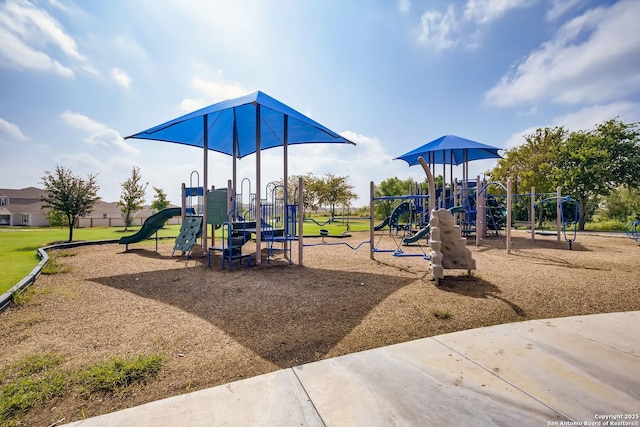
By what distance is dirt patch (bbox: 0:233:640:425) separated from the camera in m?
2.84

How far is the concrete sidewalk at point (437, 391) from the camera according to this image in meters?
2.00

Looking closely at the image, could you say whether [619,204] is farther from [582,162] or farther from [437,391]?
[437,391]

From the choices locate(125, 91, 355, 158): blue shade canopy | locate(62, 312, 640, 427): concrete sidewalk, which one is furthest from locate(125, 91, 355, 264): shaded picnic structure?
locate(62, 312, 640, 427): concrete sidewalk

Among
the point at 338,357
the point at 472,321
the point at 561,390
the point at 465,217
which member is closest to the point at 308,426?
the point at 338,357

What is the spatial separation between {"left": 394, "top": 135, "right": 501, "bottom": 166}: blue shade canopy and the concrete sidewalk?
40.9 ft

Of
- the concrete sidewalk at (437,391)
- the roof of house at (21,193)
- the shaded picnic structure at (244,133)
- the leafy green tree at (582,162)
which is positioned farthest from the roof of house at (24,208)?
the leafy green tree at (582,162)

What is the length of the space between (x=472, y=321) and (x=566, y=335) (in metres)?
0.95

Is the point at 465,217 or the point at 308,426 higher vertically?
the point at 465,217

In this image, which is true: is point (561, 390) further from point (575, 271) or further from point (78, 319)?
point (575, 271)

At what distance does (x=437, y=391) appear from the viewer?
7.55ft

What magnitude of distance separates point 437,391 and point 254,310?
109 inches

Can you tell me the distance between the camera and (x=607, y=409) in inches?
82.4

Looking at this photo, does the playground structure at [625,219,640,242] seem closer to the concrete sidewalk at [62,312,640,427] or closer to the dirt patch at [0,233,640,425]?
the dirt patch at [0,233,640,425]

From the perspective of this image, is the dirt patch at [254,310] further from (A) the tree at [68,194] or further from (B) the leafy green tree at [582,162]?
(B) the leafy green tree at [582,162]
